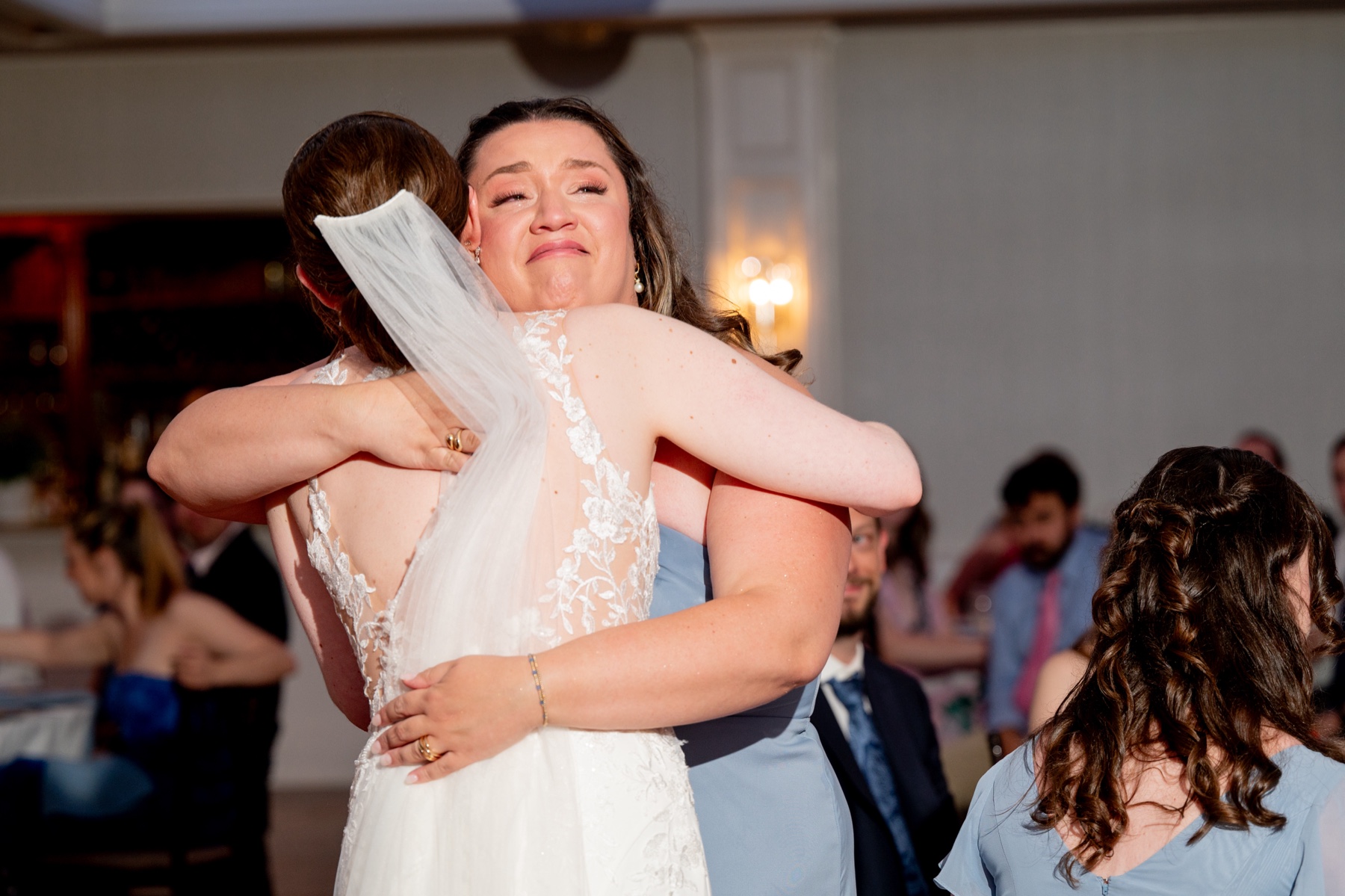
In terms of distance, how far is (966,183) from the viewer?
6691 millimetres

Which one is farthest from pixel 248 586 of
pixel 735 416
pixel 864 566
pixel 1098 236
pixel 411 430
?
pixel 1098 236

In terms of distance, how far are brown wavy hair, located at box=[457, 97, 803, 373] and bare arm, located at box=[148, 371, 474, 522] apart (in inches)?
20.7

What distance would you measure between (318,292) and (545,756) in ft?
1.88

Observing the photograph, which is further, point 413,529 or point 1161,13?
point 1161,13

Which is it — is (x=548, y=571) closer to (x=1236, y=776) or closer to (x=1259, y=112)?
(x=1236, y=776)

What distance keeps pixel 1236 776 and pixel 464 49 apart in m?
5.97

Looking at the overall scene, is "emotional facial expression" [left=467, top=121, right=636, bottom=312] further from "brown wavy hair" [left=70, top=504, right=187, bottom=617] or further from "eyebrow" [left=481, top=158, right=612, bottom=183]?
"brown wavy hair" [left=70, top=504, right=187, bottom=617]

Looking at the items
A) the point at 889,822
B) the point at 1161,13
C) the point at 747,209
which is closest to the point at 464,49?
the point at 747,209

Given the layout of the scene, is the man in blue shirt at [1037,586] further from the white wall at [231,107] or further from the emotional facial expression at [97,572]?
the emotional facial expression at [97,572]

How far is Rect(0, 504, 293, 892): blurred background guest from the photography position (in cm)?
403

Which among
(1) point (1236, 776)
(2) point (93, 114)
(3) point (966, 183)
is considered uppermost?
(2) point (93, 114)

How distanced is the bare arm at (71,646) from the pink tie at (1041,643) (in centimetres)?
305

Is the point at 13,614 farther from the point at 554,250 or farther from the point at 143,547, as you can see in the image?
the point at 554,250

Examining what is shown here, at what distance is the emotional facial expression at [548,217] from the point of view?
69.4 inches
